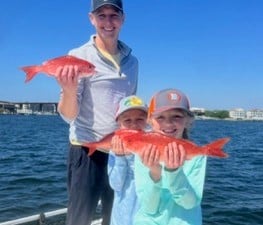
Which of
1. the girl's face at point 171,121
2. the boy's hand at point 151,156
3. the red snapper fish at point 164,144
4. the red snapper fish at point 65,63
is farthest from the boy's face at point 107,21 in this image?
the boy's hand at point 151,156

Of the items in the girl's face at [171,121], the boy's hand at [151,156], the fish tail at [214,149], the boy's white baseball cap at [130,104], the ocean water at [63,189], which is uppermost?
the boy's white baseball cap at [130,104]

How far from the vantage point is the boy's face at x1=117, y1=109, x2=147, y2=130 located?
3554 millimetres

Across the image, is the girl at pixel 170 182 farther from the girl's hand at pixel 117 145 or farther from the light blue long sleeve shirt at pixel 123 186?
the light blue long sleeve shirt at pixel 123 186

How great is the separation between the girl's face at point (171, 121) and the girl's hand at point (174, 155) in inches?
16.9

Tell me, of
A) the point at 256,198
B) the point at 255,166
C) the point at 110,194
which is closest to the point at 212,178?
the point at 256,198

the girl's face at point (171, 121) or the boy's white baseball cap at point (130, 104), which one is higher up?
the boy's white baseball cap at point (130, 104)

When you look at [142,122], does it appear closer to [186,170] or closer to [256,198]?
[186,170]

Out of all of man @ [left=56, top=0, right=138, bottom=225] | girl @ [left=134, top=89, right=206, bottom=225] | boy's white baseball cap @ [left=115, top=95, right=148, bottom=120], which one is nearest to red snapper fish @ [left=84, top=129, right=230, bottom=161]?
girl @ [left=134, top=89, right=206, bottom=225]

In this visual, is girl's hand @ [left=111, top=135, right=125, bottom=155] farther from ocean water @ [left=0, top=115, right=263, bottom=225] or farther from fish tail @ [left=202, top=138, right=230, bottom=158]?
ocean water @ [left=0, top=115, right=263, bottom=225]

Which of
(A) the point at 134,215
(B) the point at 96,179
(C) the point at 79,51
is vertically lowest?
(A) the point at 134,215

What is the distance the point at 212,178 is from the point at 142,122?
12.4m

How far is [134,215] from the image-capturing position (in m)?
3.46

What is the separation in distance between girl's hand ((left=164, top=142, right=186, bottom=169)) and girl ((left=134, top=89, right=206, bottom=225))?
0.61 ft

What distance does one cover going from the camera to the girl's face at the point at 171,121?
10.1 ft
